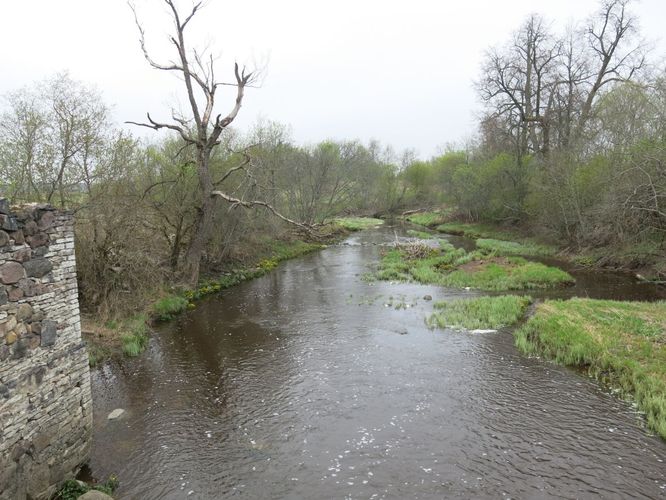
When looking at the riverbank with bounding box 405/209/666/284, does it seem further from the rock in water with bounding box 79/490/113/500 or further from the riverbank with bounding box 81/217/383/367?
the rock in water with bounding box 79/490/113/500

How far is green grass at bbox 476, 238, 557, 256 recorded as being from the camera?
99.2 ft

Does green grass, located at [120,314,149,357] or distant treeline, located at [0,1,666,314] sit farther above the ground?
distant treeline, located at [0,1,666,314]

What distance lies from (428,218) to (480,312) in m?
44.8

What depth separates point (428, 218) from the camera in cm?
6016

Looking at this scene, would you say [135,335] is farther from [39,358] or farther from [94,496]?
[94,496]

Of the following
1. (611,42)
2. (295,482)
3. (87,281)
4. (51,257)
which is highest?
(611,42)

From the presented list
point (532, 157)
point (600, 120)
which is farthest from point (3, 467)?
point (532, 157)

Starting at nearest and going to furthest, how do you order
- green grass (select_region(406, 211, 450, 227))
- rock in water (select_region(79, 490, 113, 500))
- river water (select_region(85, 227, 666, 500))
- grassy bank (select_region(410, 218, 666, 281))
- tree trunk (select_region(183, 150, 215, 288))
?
1. rock in water (select_region(79, 490, 113, 500))
2. river water (select_region(85, 227, 666, 500))
3. tree trunk (select_region(183, 150, 215, 288))
4. grassy bank (select_region(410, 218, 666, 281))
5. green grass (select_region(406, 211, 450, 227))

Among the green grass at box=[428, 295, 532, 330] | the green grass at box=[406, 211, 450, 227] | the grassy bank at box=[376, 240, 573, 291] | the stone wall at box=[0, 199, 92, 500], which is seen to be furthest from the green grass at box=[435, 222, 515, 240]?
the stone wall at box=[0, 199, 92, 500]

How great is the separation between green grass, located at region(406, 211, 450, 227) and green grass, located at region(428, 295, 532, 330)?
36721 millimetres

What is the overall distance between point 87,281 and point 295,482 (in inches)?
452

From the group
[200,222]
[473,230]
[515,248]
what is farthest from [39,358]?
[473,230]

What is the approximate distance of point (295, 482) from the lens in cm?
761

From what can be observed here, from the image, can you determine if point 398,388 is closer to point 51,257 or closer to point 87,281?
point 51,257
